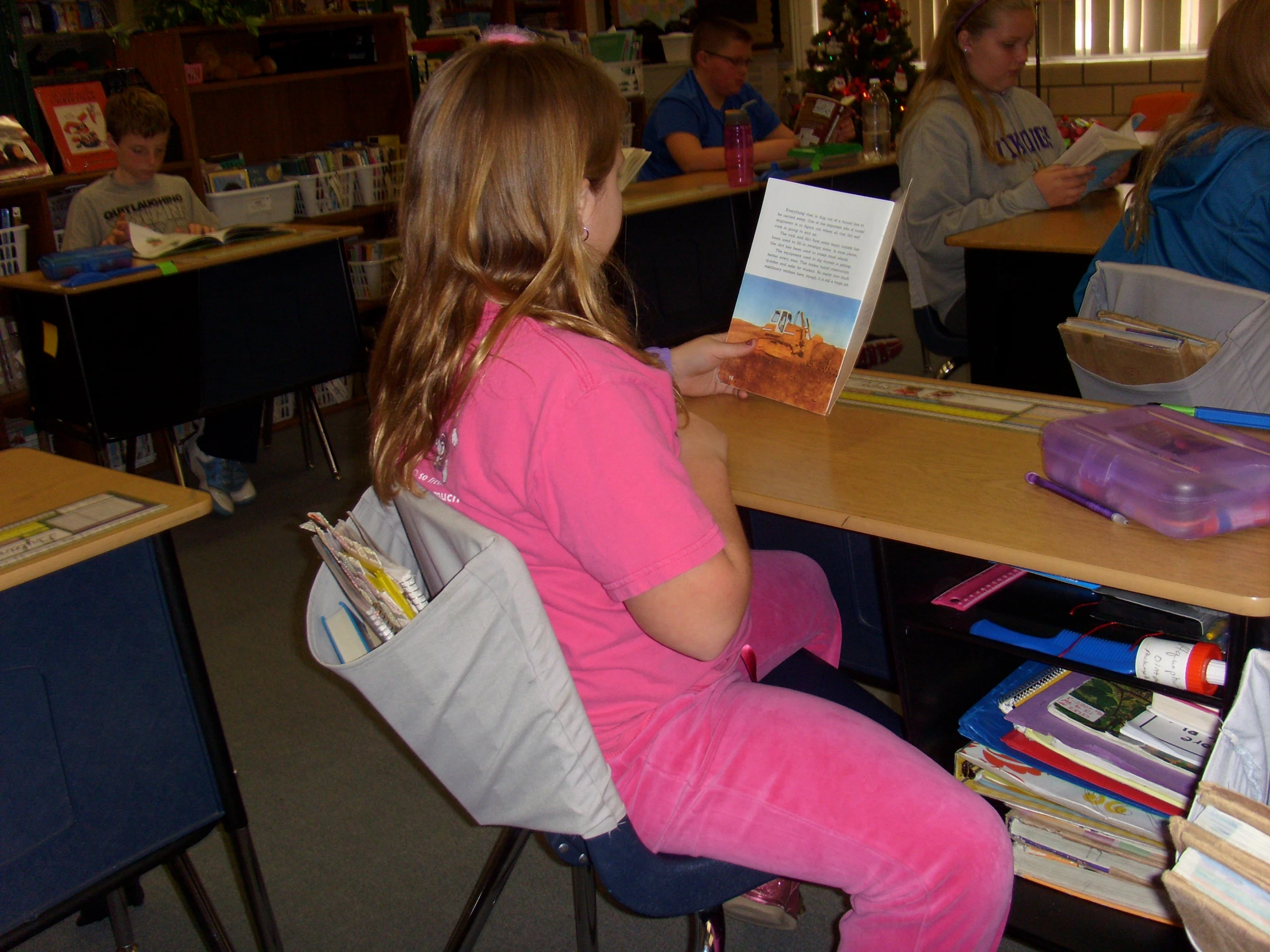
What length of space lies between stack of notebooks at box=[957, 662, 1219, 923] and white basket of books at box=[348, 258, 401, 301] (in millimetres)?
3237

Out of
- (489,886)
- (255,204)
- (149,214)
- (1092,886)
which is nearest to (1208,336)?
(1092,886)

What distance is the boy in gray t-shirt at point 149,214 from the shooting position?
11.1ft

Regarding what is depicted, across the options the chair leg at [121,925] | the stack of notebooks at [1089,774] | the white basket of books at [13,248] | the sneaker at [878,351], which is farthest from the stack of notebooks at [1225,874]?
the white basket of books at [13,248]

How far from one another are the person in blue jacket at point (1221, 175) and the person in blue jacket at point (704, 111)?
6.93 ft

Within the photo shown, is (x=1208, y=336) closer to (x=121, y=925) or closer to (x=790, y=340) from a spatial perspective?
(x=790, y=340)

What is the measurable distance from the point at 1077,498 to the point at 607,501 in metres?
0.52

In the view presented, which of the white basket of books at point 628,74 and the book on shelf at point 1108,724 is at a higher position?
the white basket of books at point 628,74

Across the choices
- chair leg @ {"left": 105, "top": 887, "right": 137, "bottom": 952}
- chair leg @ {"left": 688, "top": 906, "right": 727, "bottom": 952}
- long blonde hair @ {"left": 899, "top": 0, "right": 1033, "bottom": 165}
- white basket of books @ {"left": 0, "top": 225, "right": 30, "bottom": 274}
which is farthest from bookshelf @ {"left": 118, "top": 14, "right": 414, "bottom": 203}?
chair leg @ {"left": 688, "top": 906, "right": 727, "bottom": 952}

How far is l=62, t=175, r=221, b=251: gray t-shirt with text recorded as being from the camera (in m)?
3.39

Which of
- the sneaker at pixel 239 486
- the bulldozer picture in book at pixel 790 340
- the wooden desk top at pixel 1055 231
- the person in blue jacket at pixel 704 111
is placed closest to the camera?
the bulldozer picture in book at pixel 790 340

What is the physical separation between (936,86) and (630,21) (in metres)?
3.51

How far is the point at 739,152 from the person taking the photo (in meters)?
3.62

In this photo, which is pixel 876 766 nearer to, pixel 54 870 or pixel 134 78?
pixel 54 870

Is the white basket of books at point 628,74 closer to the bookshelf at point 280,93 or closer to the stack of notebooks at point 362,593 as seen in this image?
the bookshelf at point 280,93
